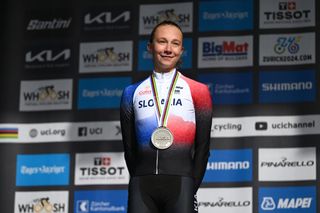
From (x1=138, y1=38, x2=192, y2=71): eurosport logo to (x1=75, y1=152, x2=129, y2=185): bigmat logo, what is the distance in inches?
29.3

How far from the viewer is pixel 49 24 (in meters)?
7.37

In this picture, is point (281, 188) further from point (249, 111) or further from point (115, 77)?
point (115, 77)

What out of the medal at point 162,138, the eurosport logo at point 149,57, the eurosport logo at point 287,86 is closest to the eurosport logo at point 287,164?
the eurosport logo at point 287,86

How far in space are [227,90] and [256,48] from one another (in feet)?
1.34

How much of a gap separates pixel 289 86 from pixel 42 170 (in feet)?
7.00

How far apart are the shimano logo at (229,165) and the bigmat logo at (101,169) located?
71 centimetres

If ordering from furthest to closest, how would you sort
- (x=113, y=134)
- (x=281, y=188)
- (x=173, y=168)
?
(x=113, y=134), (x=281, y=188), (x=173, y=168)

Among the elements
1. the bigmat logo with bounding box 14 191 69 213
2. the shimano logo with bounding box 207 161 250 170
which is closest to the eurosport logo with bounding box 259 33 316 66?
the shimano logo with bounding box 207 161 250 170

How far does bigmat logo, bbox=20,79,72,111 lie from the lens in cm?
718

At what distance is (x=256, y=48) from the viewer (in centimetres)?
684

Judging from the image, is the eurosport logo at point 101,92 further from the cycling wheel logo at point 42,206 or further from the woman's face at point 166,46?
the woman's face at point 166,46

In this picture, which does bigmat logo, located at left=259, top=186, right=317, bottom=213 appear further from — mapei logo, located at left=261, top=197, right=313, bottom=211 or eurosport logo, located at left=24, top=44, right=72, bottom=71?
eurosport logo, located at left=24, top=44, right=72, bottom=71

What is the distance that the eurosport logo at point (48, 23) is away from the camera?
7.33 m

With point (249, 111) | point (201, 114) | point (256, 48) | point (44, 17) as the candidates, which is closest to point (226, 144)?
point (249, 111)
